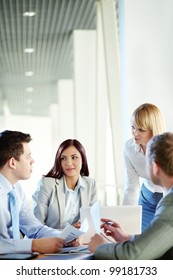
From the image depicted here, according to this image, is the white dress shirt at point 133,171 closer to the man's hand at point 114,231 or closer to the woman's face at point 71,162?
the woman's face at point 71,162

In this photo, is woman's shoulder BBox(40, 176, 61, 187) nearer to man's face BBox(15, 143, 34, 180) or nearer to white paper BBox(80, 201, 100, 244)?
man's face BBox(15, 143, 34, 180)

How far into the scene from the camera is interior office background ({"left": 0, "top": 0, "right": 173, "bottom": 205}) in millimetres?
4352

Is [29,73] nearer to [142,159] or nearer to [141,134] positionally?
[142,159]

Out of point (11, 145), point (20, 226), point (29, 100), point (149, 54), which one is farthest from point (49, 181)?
point (29, 100)

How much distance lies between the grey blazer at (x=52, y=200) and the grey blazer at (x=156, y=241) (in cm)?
124

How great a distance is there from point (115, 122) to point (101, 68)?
154 centimetres

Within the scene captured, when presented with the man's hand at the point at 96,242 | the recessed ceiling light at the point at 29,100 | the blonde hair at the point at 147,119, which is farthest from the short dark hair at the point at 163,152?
the recessed ceiling light at the point at 29,100

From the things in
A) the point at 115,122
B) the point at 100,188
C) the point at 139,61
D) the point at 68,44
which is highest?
the point at 68,44

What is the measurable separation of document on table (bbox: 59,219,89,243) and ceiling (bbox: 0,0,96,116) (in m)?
4.50

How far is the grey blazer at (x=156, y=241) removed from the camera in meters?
1.79

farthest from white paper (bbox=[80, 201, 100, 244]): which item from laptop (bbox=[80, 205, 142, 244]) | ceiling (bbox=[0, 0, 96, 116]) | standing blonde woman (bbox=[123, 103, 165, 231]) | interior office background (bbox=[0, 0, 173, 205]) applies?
ceiling (bbox=[0, 0, 96, 116])

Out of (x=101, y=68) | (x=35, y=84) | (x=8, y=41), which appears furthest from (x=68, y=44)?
(x=35, y=84)

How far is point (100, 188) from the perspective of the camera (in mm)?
7453
